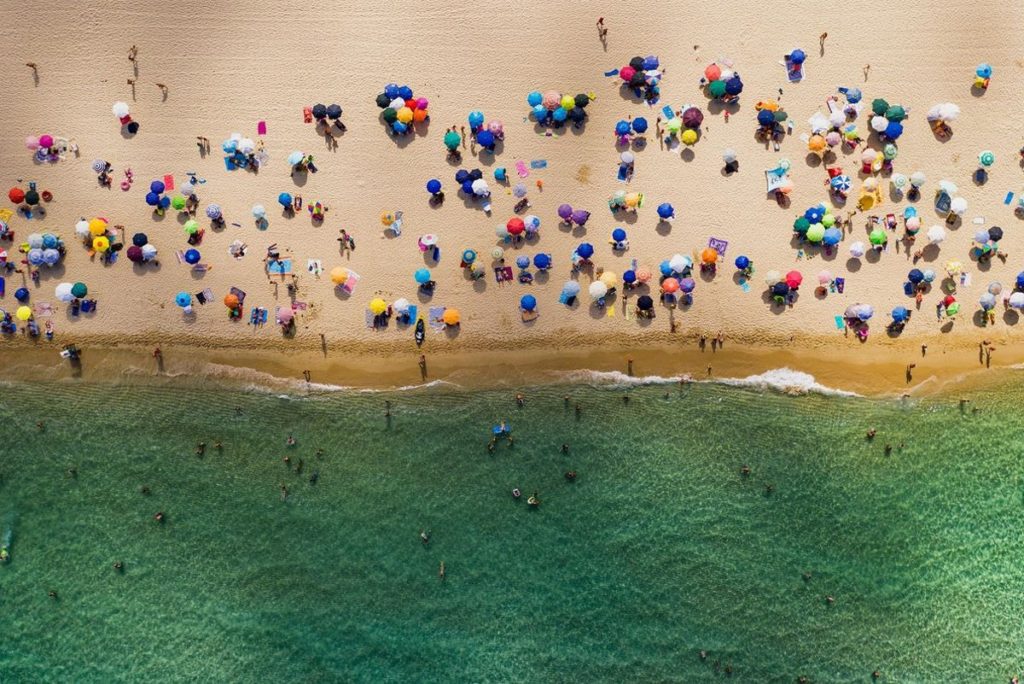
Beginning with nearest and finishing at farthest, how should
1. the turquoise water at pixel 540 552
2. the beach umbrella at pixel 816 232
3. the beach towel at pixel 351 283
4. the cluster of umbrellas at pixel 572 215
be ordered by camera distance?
the turquoise water at pixel 540 552, the beach umbrella at pixel 816 232, the cluster of umbrellas at pixel 572 215, the beach towel at pixel 351 283

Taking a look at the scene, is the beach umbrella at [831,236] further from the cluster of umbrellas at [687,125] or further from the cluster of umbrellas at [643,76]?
the cluster of umbrellas at [643,76]

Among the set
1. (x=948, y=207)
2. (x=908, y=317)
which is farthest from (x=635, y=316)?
(x=948, y=207)

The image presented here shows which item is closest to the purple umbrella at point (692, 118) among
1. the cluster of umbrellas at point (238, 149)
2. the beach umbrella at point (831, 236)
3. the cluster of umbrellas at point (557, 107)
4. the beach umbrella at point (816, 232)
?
the cluster of umbrellas at point (557, 107)

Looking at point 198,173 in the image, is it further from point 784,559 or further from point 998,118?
point 998,118

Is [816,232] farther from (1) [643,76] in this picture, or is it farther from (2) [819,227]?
(1) [643,76]

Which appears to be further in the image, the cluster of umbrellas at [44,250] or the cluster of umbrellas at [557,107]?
the cluster of umbrellas at [557,107]

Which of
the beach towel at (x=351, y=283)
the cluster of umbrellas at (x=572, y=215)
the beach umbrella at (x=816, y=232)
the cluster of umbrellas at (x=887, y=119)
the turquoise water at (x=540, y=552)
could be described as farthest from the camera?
the beach towel at (x=351, y=283)

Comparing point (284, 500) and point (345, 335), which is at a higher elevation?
point (345, 335)
